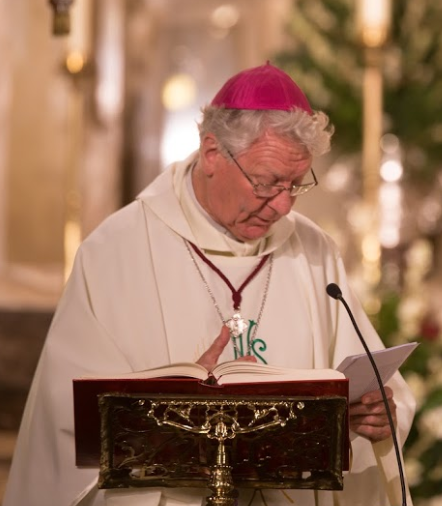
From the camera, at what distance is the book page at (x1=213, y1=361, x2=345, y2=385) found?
135 inches

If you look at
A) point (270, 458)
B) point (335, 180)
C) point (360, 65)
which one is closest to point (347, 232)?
point (335, 180)

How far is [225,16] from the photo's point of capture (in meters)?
11.5

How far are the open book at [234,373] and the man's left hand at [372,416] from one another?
1.12ft

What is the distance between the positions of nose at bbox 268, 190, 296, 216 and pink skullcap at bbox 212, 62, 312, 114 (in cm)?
27

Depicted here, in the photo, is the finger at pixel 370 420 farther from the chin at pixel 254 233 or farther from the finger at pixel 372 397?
the chin at pixel 254 233

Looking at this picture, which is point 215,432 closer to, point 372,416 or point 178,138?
point 372,416

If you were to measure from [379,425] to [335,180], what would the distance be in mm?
5979

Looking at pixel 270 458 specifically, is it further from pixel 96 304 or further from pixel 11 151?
pixel 11 151

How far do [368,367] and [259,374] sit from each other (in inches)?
13.3

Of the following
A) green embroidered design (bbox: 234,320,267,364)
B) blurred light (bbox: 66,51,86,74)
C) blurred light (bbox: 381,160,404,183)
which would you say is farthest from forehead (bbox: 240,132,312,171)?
blurred light (bbox: 381,160,404,183)

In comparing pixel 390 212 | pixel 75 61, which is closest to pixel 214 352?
pixel 75 61

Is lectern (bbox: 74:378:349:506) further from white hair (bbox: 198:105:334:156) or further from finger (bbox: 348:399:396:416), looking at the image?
white hair (bbox: 198:105:334:156)

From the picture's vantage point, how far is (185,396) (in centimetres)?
332

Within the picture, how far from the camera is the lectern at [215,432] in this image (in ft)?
10.9
